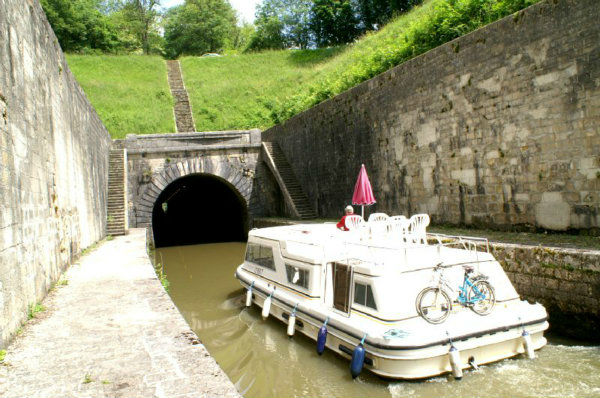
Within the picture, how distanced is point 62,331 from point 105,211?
11.9 meters

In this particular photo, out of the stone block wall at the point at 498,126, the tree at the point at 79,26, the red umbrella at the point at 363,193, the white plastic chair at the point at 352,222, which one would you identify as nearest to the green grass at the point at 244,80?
the stone block wall at the point at 498,126

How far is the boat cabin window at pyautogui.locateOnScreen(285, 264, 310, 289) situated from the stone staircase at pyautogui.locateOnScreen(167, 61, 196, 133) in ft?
70.3

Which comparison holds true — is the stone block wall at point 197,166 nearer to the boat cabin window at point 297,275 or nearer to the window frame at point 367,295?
the boat cabin window at point 297,275

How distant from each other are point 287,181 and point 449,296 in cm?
1390

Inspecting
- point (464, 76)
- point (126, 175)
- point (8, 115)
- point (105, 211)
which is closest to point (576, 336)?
point (464, 76)

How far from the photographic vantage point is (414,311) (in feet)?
17.7

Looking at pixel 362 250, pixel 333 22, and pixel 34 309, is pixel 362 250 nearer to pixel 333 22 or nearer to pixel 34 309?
pixel 34 309

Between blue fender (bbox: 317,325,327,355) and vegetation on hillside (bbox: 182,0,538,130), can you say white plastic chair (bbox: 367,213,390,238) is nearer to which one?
blue fender (bbox: 317,325,327,355)

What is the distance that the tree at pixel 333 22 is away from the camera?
39.4 m

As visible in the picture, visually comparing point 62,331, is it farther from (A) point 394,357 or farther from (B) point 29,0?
(B) point 29,0

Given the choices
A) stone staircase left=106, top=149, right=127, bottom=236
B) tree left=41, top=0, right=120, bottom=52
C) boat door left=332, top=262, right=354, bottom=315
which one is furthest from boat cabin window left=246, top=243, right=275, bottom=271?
tree left=41, top=0, right=120, bottom=52

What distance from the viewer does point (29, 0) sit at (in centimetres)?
629

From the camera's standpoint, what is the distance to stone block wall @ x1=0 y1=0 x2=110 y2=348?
177 inches

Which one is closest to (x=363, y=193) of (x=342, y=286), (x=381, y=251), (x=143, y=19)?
(x=381, y=251)
